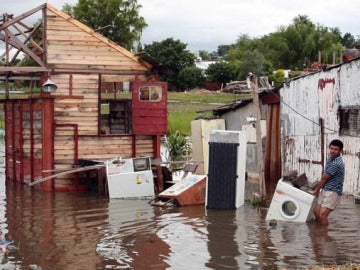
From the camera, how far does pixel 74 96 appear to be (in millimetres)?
21812

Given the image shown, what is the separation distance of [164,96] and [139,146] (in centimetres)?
182

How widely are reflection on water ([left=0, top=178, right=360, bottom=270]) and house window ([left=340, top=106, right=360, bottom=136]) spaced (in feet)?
5.75

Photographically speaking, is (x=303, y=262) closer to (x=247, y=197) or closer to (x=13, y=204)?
(x=247, y=197)

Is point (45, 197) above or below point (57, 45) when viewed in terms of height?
below

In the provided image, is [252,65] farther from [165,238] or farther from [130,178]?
[165,238]

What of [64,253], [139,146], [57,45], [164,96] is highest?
[57,45]

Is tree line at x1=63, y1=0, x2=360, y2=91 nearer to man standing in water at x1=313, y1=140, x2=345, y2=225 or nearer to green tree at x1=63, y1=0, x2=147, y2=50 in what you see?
green tree at x1=63, y1=0, x2=147, y2=50

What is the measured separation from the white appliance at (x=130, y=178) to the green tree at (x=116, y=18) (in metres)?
58.5

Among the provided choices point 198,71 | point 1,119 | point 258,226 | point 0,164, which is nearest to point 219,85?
point 198,71

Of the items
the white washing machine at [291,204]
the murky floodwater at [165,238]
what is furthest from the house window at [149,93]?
the white washing machine at [291,204]

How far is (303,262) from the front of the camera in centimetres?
1079

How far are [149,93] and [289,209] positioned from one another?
8.57 m

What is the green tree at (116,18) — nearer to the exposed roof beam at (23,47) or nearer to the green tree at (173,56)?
the green tree at (173,56)

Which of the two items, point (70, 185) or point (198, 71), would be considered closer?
point (70, 185)
